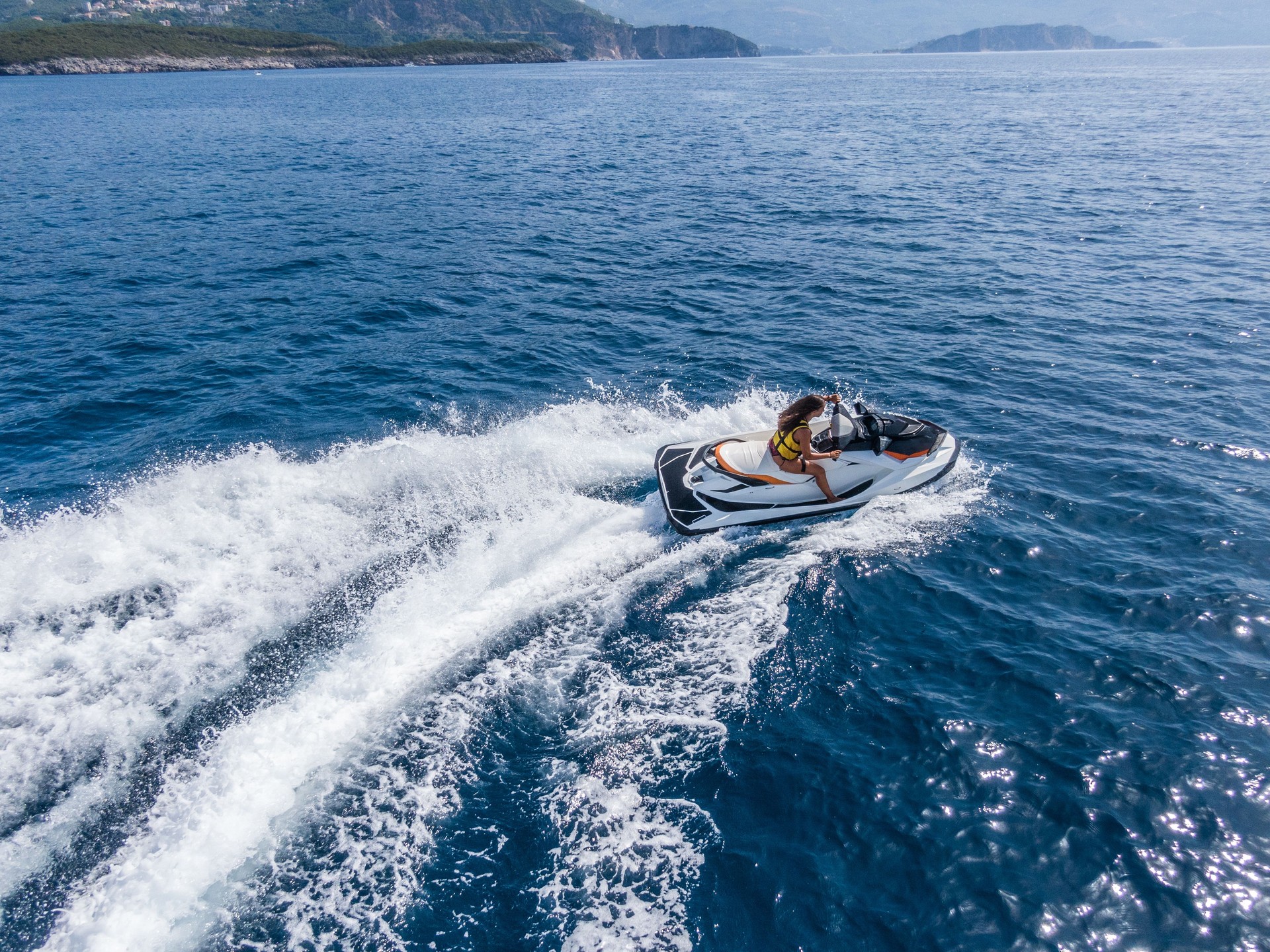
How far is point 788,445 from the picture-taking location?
1520 cm

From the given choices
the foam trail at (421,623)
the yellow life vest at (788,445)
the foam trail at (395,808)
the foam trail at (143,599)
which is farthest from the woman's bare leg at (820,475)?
the foam trail at (143,599)

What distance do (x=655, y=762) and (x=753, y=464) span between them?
724 cm

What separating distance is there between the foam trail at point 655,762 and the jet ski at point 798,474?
3.61 ft

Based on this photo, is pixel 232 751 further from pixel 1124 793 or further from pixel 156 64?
pixel 156 64

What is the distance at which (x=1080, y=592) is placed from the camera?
43.6 ft

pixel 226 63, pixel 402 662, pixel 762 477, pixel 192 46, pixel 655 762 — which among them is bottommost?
pixel 655 762

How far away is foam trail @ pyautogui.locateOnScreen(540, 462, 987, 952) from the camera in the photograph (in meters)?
8.32

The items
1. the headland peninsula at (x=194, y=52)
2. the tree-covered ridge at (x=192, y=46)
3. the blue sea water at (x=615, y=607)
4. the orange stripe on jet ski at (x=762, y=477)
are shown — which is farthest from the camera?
the tree-covered ridge at (x=192, y=46)

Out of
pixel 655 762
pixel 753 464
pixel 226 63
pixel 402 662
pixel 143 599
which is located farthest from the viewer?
pixel 226 63

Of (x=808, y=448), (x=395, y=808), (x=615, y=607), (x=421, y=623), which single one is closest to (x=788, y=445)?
(x=808, y=448)

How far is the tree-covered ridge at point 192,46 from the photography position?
13450 centimetres

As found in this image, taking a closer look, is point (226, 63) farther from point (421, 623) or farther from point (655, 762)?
point (655, 762)

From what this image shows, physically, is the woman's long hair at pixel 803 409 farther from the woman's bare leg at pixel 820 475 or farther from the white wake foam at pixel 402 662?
the white wake foam at pixel 402 662

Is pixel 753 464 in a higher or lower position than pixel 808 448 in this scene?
lower
